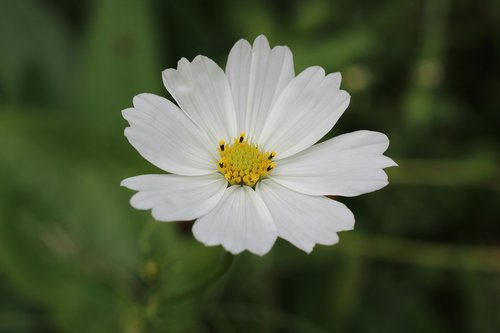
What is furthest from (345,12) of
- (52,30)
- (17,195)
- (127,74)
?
(17,195)

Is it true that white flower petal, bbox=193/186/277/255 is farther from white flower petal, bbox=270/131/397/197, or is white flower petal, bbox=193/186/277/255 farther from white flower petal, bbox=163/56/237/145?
white flower petal, bbox=163/56/237/145

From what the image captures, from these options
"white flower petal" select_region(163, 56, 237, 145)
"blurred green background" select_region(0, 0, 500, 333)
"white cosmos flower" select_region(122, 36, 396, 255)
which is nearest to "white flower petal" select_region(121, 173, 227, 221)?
"white cosmos flower" select_region(122, 36, 396, 255)

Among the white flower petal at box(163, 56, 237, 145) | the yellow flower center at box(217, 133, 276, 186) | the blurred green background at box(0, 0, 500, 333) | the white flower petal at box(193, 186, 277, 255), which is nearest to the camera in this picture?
the white flower petal at box(193, 186, 277, 255)

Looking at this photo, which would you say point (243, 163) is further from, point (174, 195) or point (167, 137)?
point (174, 195)

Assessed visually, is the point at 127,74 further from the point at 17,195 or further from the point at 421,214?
the point at 421,214

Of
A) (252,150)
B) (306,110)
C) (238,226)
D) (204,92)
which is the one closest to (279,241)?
(252,150)

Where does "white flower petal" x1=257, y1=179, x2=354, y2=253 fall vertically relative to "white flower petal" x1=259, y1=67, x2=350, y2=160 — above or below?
below

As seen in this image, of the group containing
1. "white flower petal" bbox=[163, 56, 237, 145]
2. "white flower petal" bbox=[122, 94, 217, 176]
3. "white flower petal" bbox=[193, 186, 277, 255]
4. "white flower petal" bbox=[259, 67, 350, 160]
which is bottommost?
"white flower petal" bbox=[193, 186, 277, 255]

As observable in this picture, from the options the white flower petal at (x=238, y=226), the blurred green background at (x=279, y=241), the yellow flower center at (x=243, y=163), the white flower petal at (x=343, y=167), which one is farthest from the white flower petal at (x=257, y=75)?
the blurred green background at (x=279, y=241)
